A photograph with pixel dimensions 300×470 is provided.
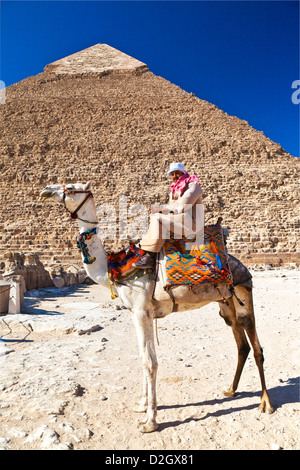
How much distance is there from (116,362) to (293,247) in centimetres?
2574

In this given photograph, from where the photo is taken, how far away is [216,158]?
40688 mm

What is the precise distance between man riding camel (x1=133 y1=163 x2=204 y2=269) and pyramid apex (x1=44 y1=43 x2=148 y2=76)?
59.2 meters

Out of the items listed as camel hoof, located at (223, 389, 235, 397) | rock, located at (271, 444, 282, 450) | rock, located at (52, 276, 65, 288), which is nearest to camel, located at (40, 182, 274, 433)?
camel hoof, located at (223, 389, 235, 397)

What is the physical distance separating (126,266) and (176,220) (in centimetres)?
49

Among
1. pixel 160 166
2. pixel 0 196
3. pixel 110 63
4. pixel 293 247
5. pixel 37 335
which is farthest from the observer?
pixel 110 63

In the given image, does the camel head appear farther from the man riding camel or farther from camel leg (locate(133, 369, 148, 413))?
camel leg (locate(133, 369, 148, 413))

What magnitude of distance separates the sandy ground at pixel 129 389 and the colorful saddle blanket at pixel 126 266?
39.8 inches

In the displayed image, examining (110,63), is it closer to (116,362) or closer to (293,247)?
(293,247)

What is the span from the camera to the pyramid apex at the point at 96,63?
186 ft

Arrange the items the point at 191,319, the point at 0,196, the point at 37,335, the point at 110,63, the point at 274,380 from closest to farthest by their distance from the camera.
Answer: the point at 274,380
the point at 37,335
the point at 191,319
the point at 0,196
the point at 110,63

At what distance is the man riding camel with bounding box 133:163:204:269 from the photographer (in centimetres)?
240

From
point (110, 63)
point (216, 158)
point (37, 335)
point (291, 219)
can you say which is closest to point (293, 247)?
point (291, 219)

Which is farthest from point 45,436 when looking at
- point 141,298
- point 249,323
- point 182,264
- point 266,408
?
point 249,323

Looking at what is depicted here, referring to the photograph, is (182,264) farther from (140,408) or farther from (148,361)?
(140,408)
